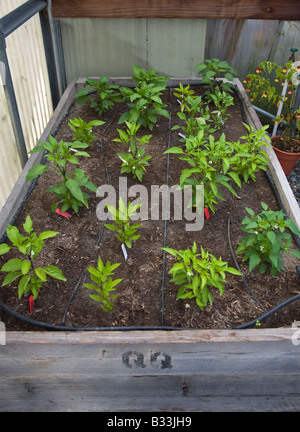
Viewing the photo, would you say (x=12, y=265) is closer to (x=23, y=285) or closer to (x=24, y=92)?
(x=23, y=285)

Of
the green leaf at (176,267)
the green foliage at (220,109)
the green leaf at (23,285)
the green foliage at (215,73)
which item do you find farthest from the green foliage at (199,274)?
the green foliage at (215,73)

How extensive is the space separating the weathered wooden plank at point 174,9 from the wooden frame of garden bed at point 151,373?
3283 mm

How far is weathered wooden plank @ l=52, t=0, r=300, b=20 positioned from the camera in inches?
152

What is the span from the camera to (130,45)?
162 inches

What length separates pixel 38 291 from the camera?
217 cm

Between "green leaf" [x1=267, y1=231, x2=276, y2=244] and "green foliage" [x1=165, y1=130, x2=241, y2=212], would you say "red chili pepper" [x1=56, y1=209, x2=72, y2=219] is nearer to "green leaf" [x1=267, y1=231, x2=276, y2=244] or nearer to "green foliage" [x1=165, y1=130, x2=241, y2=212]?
"green foliage" [x1=165, y1=130, x2=241, y2=212]

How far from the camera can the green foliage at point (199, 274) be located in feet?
6.34

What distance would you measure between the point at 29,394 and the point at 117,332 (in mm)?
455

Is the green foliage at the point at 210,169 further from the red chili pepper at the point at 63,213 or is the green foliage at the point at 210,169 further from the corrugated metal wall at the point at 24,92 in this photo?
the corrugated metal wall at the point at 24,92

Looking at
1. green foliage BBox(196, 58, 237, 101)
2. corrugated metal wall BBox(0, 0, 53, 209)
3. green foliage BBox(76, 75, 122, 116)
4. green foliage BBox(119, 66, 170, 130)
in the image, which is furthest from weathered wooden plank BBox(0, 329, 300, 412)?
green foliage BBox(196, 58, 237, 101)

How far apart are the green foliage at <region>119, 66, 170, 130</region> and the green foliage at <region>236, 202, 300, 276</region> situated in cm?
147

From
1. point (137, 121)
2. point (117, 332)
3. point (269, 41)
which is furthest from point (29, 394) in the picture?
point (269, 41)

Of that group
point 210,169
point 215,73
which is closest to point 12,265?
point 210,169

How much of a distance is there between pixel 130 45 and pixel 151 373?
345 centimetres
